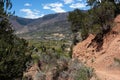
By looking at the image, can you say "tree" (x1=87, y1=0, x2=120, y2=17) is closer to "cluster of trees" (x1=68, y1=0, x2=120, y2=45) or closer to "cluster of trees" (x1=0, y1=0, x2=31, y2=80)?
"cluster of trees" (x1=68, y1=0, x2=120, y2=45)

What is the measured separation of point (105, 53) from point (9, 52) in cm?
2171

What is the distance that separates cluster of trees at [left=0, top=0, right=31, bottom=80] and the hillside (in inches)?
523

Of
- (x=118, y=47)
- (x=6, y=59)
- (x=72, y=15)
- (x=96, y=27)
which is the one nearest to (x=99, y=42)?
(x=96, y=27)

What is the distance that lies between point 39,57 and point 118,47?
15.9 metres

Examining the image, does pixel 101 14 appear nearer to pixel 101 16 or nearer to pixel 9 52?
pixel 101 16

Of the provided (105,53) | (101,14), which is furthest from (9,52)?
(101,14)

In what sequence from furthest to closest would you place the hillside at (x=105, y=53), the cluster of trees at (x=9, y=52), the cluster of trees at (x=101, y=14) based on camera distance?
the cluster of trees at (x=101, y=14) < the hillside at (x=105, y=53) < the cluster of trees at (x=9, y=52)

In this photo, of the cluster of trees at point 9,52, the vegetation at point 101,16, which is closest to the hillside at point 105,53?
the vegetation at point 101,16

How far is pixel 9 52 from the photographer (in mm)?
20734

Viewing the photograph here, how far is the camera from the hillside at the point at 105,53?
115 feet

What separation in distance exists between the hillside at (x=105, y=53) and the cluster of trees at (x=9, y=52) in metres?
13.3

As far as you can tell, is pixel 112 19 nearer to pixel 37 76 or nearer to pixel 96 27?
pixel 96 27

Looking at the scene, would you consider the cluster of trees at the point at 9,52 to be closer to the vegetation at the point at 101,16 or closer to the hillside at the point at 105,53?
the hillside at the point at 105,53

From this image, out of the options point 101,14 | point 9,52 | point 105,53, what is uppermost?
point 101,14
